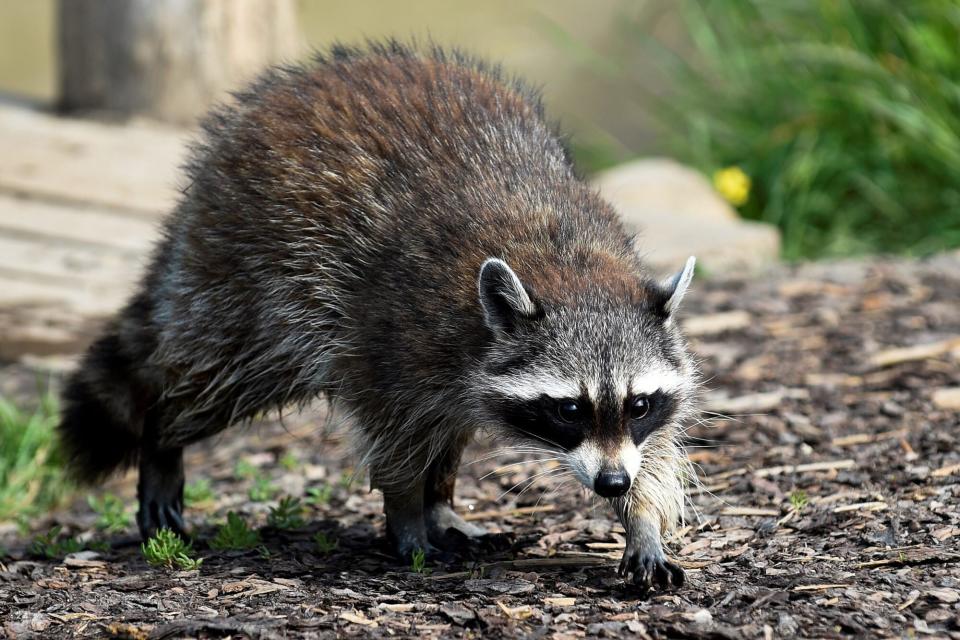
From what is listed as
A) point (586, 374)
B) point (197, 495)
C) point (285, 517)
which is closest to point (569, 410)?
point (586, 374)

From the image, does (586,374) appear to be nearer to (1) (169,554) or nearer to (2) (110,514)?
(1) (169,554)

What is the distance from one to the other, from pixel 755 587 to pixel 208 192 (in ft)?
9.25

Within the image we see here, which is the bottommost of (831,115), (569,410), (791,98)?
(569,410)

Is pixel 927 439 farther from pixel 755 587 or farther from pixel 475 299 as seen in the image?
pixel 475 299

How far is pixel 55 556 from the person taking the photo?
209 inches

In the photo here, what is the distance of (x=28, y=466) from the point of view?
22.4 ft

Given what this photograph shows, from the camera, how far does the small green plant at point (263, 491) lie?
6.05 m

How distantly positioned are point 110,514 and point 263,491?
0.73 metres

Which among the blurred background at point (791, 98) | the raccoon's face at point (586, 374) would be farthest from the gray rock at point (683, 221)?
the raccoon's face at point (586, 374)

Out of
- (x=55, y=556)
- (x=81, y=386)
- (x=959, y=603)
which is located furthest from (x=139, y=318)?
(x=959, y=603)

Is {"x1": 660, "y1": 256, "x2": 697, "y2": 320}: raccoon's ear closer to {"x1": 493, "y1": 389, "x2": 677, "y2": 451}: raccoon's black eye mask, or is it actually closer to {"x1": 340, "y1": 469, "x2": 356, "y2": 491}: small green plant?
{"x1": 493, "y1": 389, "x2": 677, "y2": 451}: raccoon's black eye mask

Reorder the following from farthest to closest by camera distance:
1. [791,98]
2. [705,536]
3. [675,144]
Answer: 1. [675,144]
2. [791,98]
3. [705,536]

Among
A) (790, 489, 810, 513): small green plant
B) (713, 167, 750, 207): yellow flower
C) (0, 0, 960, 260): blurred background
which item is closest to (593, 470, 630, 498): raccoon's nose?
(790, 489, 810, 513): small green plant

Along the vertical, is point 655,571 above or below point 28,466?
below
